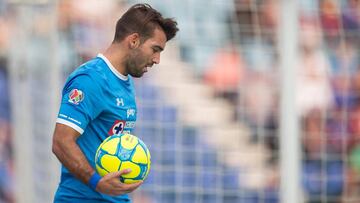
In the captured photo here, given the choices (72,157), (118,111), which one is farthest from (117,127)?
(72,157)

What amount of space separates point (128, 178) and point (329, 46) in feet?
16.7

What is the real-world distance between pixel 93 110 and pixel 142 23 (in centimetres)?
52

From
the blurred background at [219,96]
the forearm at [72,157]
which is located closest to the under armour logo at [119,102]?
the forearm at [72,157]

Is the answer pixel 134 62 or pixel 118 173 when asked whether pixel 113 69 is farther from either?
pixel 118 173

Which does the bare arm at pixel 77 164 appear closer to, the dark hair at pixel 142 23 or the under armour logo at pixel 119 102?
the under armour logo at pixel 119 102

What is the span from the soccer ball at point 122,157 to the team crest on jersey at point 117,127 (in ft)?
0.28

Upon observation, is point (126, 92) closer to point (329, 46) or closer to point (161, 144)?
point (161, 144)

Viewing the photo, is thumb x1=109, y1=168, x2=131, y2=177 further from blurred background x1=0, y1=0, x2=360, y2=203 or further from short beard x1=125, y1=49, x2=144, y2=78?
blurred background x1=0, y1=0, x2=360, y2=203

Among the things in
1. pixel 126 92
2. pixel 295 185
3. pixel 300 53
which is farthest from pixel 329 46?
pixel 126 92

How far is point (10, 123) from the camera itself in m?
11.1

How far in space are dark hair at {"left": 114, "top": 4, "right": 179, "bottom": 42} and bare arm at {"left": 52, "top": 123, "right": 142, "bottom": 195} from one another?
62cm

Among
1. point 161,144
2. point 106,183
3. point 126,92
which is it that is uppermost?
point 161,144

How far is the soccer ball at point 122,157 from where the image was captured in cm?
469

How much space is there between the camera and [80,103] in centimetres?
467
